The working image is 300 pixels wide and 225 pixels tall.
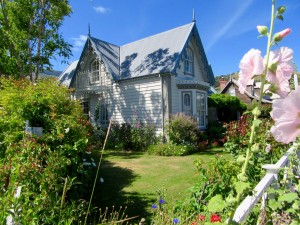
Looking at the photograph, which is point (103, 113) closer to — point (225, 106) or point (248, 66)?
point (225, 106)

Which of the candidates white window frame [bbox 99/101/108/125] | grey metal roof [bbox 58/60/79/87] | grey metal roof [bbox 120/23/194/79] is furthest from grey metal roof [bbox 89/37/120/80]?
grey metal roof [bbox 58/60/79/87]

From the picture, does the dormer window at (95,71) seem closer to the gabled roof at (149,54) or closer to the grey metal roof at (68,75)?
the gabled roof at (149,54)

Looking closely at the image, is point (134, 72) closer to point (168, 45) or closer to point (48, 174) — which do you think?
point (168, 45)

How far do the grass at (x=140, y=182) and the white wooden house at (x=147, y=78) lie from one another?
475 cm

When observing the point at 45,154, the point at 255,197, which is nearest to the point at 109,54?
the point at 45,154

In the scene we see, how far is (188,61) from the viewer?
1645 centimetres

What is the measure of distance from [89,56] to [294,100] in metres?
18.6

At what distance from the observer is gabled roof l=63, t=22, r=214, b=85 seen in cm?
1505

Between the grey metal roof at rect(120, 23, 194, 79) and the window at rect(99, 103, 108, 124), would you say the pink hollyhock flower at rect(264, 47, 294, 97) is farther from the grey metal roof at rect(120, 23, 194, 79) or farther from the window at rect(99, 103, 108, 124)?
the window at rect(99, 103, 108, 124)

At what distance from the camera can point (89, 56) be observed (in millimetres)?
18344

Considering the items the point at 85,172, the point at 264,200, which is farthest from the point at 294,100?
the point at 85,172

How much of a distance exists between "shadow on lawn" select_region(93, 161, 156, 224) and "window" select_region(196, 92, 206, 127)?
8822 millimetres

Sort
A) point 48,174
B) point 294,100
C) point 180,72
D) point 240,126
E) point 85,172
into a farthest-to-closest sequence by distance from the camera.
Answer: point 180,72 → point 240,126 → point 85,172 → point 48,174 → point 294,100

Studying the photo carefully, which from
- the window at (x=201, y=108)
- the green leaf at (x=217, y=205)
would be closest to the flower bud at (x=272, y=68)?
the green leaf at (x=217, y=205)
